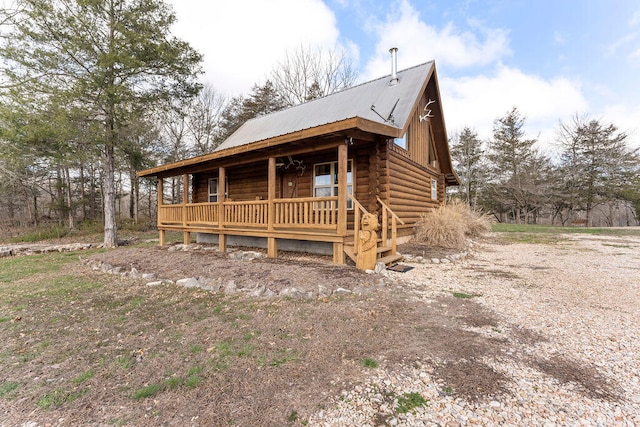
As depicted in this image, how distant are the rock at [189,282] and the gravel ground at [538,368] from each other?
3.89m

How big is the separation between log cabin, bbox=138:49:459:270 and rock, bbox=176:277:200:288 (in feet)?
7.21

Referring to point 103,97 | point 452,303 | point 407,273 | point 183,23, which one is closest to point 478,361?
point 452,303

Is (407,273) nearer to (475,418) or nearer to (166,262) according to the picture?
(475,418)

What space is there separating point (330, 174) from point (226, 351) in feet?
21.8

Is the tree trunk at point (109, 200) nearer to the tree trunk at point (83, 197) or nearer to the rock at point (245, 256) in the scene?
the rock at point (245, 256)

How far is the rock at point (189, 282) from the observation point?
5.12 m

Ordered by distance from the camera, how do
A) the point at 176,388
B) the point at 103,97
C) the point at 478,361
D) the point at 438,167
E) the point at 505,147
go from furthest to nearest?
1. the point at 505,147
2. the point at 438,167
3. the point at 103,97
4. the point at 478,361
5. the point at 176,388

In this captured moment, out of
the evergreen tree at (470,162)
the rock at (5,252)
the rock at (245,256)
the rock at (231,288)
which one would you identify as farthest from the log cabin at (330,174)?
the evergreen tree at (470,162)

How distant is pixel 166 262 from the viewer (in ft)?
22.5

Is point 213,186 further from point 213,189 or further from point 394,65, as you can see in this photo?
point 394,65

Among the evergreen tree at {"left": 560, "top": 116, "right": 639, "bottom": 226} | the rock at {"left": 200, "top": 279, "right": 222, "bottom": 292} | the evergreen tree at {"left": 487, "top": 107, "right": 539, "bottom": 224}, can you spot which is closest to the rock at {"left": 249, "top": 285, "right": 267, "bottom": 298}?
the rock at {"left": 200, "top": 279, "right": 222, "bottom": 292}

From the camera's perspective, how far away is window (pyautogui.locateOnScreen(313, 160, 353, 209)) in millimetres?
8492

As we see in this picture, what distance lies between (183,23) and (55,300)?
39.9 feet

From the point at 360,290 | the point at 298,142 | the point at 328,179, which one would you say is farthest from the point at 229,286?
the point at 328,179
